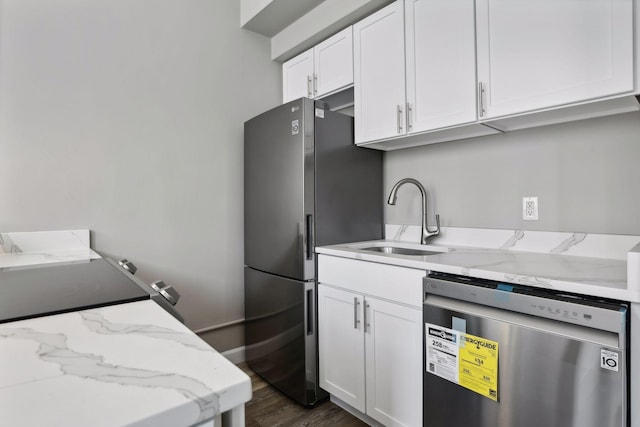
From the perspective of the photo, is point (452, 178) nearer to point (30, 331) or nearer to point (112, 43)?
point (30, 331)

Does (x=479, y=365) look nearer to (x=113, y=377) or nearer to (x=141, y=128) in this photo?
(x=113, y=377)

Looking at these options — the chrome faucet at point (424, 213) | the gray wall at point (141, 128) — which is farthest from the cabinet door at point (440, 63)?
the gray wall at point (141, 128)

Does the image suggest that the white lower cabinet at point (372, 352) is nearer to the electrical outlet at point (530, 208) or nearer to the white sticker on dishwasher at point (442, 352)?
the white sticker on dishwasher at point (442, 352)

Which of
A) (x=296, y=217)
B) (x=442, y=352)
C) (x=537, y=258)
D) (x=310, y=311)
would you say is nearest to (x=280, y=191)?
(x=296, y=217)

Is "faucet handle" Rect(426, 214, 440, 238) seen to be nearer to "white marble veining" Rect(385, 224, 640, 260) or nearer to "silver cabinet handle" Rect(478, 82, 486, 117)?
"white marble veining" Rect(385, 224, 640, 260)

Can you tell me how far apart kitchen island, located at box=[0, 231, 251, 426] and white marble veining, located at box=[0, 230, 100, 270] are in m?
1.13

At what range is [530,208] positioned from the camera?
5.68 ft

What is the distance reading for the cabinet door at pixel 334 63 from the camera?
2.21m

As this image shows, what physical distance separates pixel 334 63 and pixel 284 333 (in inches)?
68.0

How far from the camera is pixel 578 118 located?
1.54 meters

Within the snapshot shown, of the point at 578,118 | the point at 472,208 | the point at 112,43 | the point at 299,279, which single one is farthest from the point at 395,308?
the point at 112,43

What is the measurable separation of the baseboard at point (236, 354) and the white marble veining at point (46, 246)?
118cm

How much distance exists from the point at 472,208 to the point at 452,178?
0.21m

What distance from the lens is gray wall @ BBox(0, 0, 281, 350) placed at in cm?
184
